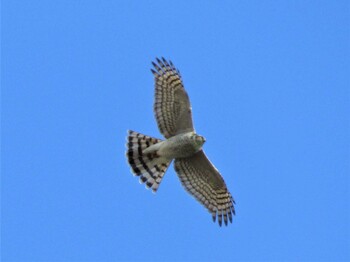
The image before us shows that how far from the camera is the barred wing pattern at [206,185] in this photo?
23891mm

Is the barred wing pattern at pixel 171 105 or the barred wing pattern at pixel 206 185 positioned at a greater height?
the barred wing pattern at pixel 171 105

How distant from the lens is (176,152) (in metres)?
23.4

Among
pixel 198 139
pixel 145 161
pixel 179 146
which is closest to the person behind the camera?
pixel 198 139

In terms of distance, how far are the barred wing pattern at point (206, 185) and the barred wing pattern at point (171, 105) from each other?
0.76 metres

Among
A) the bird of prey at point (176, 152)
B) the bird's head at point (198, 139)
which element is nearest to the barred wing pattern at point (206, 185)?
the bird of prey at point (176, 152)

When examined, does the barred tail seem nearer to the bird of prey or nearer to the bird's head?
the bird of prey

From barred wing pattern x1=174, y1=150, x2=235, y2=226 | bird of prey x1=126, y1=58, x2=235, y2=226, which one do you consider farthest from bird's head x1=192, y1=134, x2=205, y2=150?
barred wing pattern x1=174, y1=150, x2=235, y2=226

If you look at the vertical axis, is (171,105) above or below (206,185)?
above

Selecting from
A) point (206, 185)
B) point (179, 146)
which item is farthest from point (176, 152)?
point (206, 185)

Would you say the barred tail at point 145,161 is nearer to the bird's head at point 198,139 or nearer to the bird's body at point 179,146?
the bird's body at point 179,146

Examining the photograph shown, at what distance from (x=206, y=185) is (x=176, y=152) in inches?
46.4

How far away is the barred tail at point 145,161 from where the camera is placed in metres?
23.6

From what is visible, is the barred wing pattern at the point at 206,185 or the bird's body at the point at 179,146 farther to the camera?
the barred wing pattern at the point at 206,185

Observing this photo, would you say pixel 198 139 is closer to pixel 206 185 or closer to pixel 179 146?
pixel 179 146
